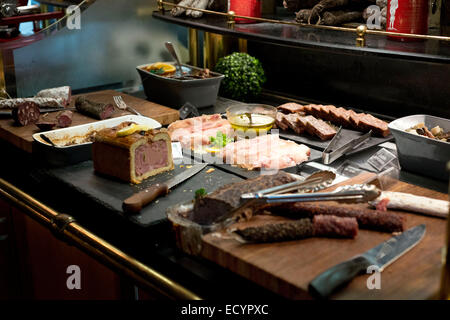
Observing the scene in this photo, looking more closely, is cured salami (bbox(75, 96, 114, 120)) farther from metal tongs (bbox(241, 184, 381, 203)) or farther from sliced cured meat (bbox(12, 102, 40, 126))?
metal tongs (bbox(241, 184, 381, 203))

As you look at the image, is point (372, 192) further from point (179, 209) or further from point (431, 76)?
point (431, 76)

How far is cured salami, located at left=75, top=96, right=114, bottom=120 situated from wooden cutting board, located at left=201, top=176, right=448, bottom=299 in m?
1.16

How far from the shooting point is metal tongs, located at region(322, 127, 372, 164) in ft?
6.03

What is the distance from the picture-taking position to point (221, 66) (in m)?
2.63

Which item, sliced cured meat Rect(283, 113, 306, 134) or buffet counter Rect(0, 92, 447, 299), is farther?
sliced cured meat Rect(283, 113, 306, 134)

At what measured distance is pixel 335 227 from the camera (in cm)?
125

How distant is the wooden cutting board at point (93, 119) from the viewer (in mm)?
2084

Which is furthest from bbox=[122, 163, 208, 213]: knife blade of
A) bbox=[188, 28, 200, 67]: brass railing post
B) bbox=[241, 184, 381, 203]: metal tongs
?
bbox=[188, 28, 200, 67]: brass railing post

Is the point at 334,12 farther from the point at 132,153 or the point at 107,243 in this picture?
the point at 107,243

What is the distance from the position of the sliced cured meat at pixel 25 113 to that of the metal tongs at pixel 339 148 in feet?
3.89
